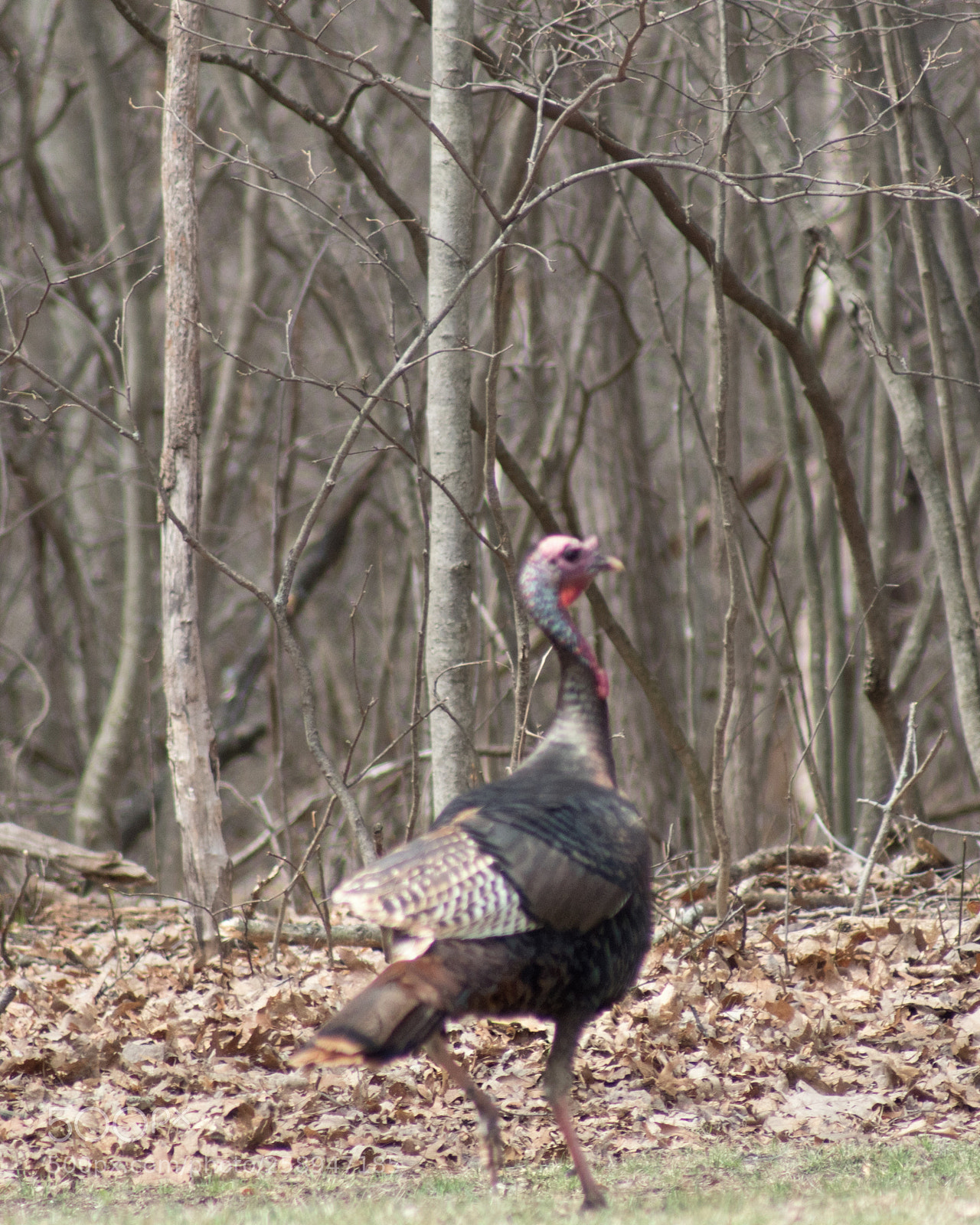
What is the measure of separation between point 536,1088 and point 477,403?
25.5 feet

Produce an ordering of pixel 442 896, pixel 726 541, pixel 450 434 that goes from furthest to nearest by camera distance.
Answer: pixel 450 434 → pixel 726 541 → pixel 442 896

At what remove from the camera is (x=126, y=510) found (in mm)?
13953

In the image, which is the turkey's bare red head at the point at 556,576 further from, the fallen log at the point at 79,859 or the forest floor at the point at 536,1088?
the fallen log at the point at 79,859

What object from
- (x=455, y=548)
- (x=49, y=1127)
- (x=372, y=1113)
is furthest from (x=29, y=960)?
(x=455, y=548)

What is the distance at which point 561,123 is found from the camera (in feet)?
19.3

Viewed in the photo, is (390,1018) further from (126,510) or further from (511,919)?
(126,510)

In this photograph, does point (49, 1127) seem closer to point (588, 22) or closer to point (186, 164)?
point (186, 164)

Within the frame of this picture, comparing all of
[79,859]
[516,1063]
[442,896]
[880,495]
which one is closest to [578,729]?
[442,896]

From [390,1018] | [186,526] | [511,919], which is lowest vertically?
[390,1018]

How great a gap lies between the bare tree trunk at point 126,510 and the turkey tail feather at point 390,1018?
9.87 m

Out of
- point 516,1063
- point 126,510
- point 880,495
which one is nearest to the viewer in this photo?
point 516,1063

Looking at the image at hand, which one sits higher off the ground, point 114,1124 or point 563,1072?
point 563,1072

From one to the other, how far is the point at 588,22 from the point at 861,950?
6424 mm

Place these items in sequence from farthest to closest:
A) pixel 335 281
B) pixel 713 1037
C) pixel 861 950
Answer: pixel 335 281 < pixel 861 950 < pixel 713 1037
